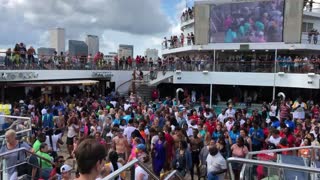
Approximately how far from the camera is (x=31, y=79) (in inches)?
893

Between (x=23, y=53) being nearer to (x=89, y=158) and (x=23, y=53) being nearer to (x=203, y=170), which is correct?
(x=203, y=170)

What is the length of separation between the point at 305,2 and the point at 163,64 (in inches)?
479

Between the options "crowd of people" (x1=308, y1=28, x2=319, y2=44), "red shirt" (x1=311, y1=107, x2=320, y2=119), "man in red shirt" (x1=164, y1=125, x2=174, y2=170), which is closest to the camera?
"man in red shirt" (x1=164, y1=125, x2=174, y2=170)

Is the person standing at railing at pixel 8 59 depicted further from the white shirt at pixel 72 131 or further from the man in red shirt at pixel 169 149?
the man in red shirt at pixel 169 149

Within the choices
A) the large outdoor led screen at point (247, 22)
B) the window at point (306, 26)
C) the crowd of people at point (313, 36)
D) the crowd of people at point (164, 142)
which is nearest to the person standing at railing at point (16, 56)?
the crowd of people at point (164, 142)

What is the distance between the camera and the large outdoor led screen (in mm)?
29141

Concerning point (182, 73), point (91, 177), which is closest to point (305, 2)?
point (182, 73)

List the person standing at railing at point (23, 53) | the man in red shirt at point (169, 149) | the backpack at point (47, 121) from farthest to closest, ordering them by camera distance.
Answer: the person standing at railing at point (23, 53)
the backpack at point (47, 121)
the man in red shirt at point (169, 149)

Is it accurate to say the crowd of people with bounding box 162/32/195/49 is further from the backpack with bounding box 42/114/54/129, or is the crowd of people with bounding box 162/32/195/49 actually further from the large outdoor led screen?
the backpack with bounding box 42/114/54/129

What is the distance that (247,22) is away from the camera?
30094mm

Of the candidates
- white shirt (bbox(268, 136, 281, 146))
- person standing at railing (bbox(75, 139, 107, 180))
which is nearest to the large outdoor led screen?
white shirt (bbox(268, 136, 281, 146))

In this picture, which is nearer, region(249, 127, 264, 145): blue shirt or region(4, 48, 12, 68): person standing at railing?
region(249, 127, 264, 145): blue shirt

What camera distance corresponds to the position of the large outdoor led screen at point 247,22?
29141 millimetres

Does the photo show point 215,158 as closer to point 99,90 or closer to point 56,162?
point 56,162
